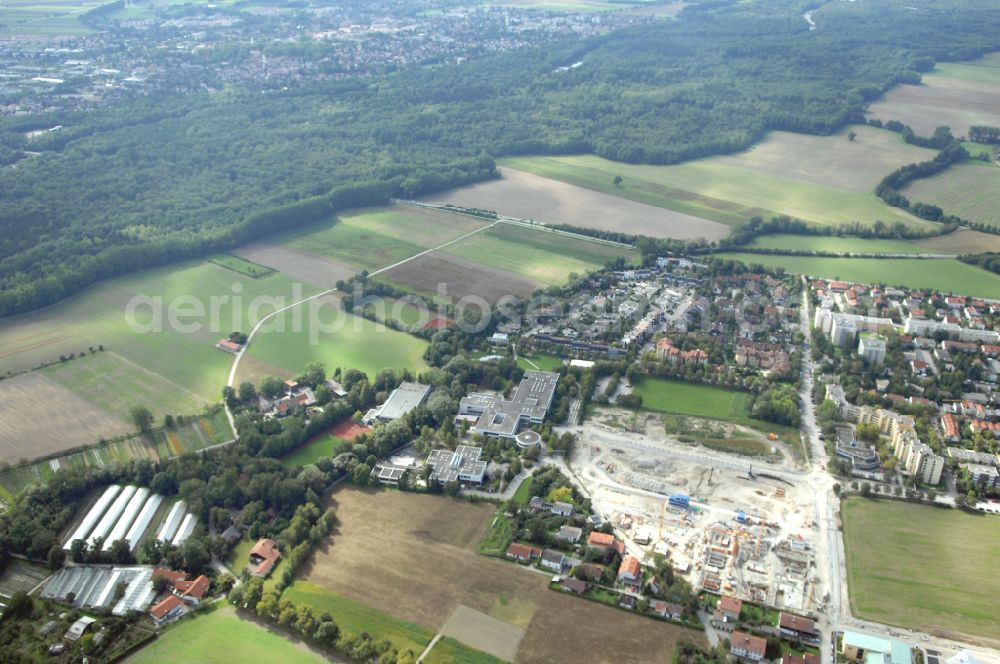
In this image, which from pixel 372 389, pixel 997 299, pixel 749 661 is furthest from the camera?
pixel 997 299

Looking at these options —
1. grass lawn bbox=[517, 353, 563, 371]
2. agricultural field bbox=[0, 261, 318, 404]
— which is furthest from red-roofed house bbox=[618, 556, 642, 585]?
agricultural field bbox=[0, 261, 318, 404]

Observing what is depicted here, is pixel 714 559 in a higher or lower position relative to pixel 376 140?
lower

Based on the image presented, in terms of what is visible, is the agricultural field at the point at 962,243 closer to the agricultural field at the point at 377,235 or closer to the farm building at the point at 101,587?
the agricultural field at the point at 377,235

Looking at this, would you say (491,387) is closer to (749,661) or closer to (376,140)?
(749,661)

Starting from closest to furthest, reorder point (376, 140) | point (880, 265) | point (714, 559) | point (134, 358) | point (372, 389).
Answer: point (714, 559)
point (372, 389)
point (134, 358)
point (880, 265)
point (376, 140)

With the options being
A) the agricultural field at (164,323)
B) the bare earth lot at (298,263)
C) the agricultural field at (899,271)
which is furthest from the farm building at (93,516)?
the agricultural field at (899,271)

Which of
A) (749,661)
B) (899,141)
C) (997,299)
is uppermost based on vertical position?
(899,141)

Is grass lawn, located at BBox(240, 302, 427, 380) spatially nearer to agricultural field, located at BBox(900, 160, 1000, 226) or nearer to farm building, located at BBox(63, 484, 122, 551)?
farm building, located at BBox(63, 484, 122, 551)

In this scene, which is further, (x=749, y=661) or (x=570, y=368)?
(x=570, y=368)

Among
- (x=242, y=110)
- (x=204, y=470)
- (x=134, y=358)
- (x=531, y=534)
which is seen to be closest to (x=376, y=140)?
(x=242, y=110)
